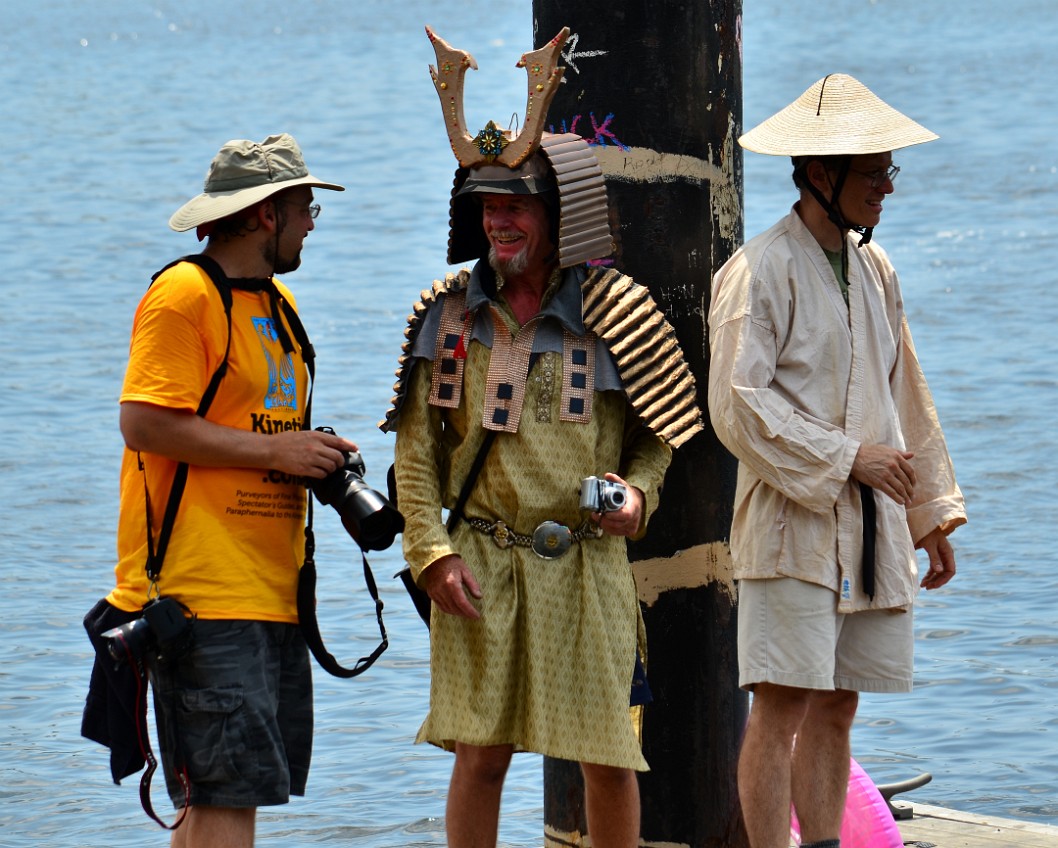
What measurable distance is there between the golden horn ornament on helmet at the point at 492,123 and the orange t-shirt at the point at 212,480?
22.1 inches

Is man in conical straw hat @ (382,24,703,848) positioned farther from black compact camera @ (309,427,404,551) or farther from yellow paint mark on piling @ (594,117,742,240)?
yellow paint mark on piling @ (594,117,742,240)

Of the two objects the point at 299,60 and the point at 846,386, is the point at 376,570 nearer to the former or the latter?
the point at 846,386

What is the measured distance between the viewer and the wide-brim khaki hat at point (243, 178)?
13.5 ft

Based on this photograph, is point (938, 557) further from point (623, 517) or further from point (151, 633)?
point (151, 633)

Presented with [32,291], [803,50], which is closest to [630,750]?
[32,291]

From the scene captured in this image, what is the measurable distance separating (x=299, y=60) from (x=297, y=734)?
71.6 feet

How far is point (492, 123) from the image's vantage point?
4289 mm

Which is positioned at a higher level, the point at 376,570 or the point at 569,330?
the point at 569,330

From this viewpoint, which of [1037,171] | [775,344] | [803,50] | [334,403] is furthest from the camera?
[803,50]

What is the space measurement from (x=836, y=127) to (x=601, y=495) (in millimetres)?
1066

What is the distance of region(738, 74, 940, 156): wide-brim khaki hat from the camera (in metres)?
4.48

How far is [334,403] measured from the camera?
11.1m

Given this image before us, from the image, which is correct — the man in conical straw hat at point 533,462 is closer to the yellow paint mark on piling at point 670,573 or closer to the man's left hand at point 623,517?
the man's left hand at point 623,517

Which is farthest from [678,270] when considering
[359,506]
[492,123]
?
[359,506]
